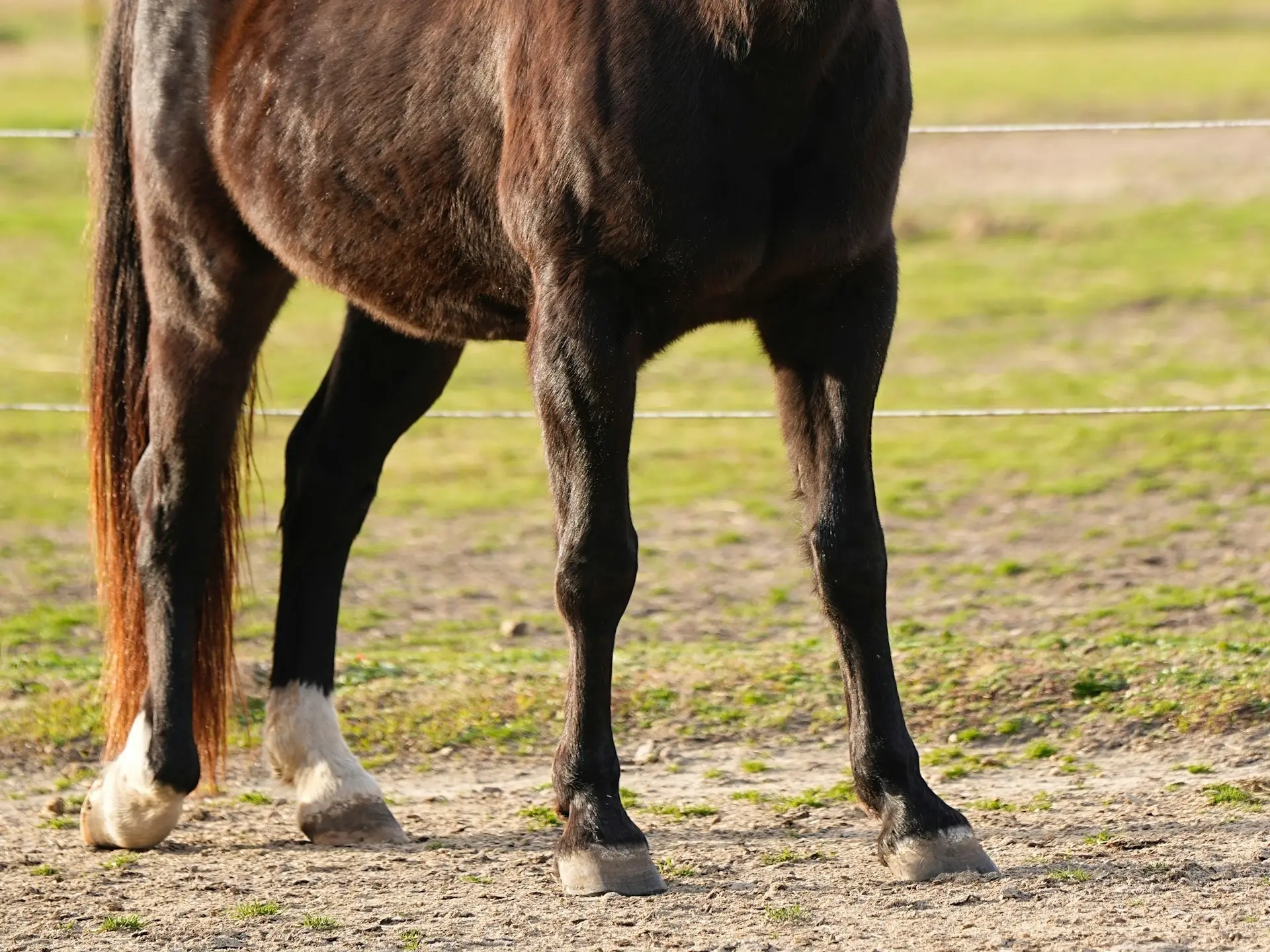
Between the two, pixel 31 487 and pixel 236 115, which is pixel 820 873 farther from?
pixel 31 487

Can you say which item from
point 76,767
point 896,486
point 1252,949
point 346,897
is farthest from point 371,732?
point 896,486

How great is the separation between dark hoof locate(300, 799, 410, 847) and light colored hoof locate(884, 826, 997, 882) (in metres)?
1.18

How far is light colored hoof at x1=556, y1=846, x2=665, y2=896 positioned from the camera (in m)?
3.34

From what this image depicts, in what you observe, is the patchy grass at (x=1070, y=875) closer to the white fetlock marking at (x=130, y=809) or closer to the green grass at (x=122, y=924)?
the green grass at (x=122, y=924)

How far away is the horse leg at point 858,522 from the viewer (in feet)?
11.0

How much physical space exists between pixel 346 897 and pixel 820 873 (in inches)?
37.0

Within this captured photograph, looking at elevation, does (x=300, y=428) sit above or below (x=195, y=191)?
below

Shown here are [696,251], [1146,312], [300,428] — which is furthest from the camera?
[1146,312]

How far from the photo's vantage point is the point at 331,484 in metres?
4.42

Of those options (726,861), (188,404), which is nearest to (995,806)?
(726,861)

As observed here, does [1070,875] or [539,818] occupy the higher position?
[1070,875]

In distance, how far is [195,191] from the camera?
4.14 m

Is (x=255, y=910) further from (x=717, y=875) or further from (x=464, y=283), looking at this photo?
(x=464, y=283)

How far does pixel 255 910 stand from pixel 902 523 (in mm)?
4225
